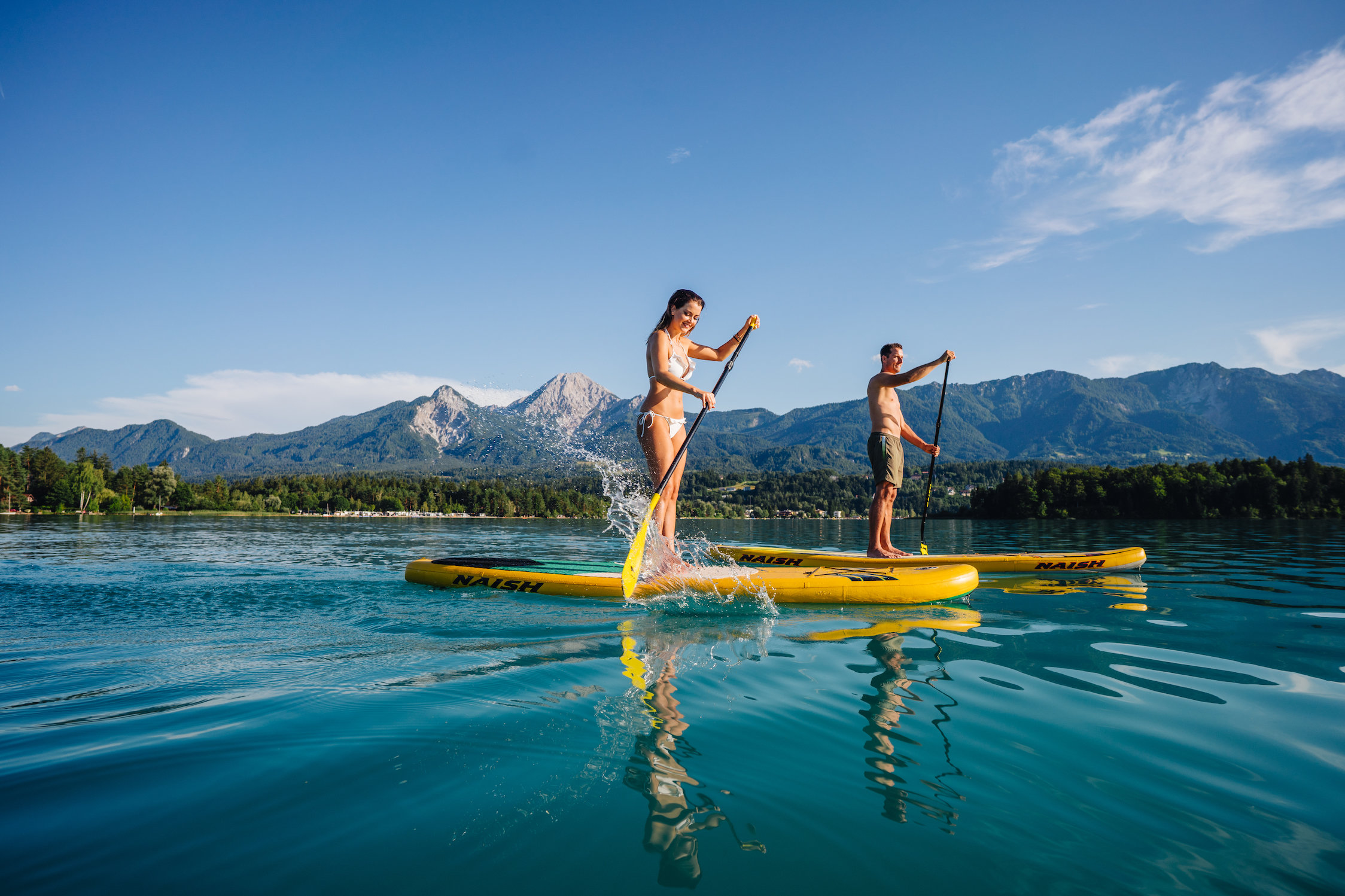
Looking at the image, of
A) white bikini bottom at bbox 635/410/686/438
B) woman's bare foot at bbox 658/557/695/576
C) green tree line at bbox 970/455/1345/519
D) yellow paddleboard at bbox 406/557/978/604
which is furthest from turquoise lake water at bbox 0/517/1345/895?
green tree line at bbox 970/455/1345/519

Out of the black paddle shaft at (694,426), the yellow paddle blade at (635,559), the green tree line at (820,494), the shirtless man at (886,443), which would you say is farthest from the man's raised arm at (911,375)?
the green tree line at (820,494)

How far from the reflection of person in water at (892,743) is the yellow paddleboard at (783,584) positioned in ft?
7.72

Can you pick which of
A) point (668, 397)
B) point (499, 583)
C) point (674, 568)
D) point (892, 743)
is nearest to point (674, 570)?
point (674, 568)

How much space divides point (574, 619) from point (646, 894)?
4496mm

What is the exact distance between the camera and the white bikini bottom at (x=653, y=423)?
7578 millimetres

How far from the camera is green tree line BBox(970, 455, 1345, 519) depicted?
63.3m

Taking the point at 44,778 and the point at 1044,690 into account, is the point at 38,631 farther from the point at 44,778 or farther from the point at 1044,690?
the point at 1044,690

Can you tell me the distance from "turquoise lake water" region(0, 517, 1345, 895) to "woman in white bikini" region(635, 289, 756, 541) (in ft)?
6.21

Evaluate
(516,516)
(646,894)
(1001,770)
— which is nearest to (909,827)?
(1001,770)

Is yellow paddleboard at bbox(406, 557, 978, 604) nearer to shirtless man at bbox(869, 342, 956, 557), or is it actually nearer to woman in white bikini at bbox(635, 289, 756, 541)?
woman in white bikini at bbox(635, 289, 756, 541)

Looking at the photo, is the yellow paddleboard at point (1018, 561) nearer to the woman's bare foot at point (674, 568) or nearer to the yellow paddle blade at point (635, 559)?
the woman's bare foot at point (674, 568)

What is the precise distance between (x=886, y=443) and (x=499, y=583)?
603cm

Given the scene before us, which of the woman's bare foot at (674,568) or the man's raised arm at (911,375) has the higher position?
the man's raised arm at (911,375)

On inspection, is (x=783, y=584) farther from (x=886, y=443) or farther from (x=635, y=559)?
(x=886, y=443)
